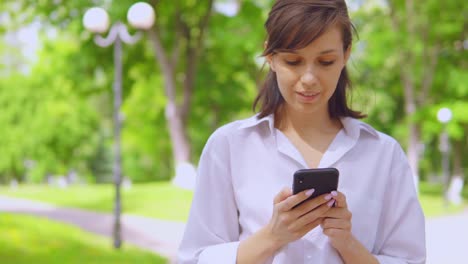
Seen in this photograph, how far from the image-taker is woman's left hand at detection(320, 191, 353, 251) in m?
1.60

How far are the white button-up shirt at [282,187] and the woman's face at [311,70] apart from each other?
136mm

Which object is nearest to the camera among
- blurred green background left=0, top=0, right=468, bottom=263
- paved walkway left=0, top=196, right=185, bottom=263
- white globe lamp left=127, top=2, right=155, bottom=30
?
white globe lamp left=127, top=2, right=155, bottom=30

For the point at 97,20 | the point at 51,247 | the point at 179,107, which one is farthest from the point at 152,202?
the point at 97,20

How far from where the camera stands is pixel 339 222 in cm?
161

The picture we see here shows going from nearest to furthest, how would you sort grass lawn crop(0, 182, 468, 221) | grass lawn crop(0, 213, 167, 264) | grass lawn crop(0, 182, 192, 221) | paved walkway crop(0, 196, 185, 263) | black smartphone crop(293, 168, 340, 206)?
black smartphone crop(293, 168, 340, 206)
grass lawn crop(0, 213, 167, 264)
paved walkway crop(0, 196, 185, 263)
grass lawn crop(0, 182, 192, 221)
grass lawn crop(0, 182, 468, 221)

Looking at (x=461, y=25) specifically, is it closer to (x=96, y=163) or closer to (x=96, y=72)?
(x=96, y=72)

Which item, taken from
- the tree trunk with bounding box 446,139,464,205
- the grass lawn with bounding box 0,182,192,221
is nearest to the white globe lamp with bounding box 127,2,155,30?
the grass lawn with bounding box 0,182,192,221

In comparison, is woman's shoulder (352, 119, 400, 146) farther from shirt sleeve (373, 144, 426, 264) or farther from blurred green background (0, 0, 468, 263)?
blurred green background (0, 0, 468, 263)

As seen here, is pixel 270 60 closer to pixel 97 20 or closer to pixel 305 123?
pixel 305 123

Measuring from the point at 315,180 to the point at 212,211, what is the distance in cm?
37

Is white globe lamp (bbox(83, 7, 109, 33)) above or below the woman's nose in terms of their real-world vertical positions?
above

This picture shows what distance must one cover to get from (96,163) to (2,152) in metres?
6.40

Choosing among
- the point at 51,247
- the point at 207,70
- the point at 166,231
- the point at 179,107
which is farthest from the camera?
the point at 207,70

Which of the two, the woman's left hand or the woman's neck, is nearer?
the woman's left hand
